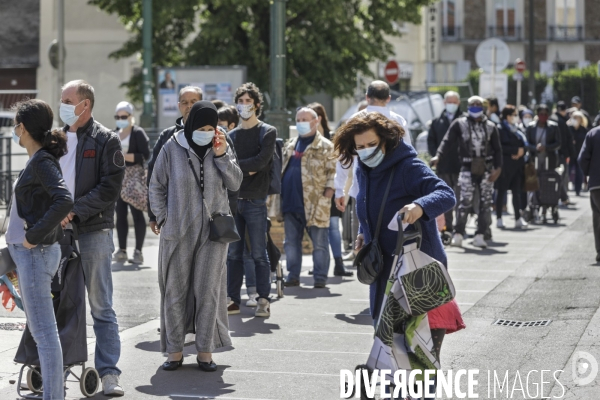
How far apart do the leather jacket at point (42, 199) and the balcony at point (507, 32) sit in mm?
59924

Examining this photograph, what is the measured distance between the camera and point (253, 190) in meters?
9.96

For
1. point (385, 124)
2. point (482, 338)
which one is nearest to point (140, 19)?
point (482, 338)

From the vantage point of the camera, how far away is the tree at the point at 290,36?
99.9 ft

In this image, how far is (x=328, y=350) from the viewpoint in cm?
845

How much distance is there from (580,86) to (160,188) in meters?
44.2

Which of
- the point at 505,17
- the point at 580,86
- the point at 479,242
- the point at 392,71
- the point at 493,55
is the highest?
the point at 505,17

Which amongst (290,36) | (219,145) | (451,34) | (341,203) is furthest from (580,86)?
(219,145)

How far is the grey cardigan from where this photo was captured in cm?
757

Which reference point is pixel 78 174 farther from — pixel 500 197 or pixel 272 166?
pixel 500 197

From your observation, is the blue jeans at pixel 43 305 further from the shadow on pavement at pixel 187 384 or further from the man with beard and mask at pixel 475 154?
the man with beard and mask at pixel 475 154

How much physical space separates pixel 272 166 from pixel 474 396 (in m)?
3.89

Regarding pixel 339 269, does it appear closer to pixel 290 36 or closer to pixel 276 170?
pixel 276 170

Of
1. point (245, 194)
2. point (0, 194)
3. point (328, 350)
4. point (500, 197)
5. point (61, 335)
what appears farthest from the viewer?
point (0, 194)

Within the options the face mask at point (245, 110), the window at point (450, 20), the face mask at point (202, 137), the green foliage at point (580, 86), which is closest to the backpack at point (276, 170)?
the face mask at point (245, 110)
